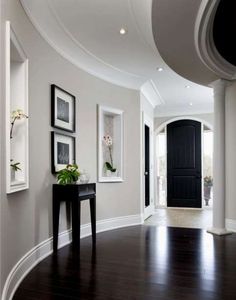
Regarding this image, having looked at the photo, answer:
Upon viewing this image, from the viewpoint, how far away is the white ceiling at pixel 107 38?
2854mm

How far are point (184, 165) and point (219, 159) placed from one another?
3023 mm

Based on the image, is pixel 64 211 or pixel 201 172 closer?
pixel 64 211

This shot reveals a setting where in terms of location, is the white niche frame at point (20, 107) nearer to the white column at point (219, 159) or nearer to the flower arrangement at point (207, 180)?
the white column at point (219, 159)

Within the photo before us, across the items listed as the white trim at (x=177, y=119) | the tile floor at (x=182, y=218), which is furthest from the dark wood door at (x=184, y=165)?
the tile floor at (x=182, y=218)

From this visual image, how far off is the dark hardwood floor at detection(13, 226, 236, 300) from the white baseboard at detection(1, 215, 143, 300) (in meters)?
0.07

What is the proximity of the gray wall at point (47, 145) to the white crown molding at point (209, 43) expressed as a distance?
1738 millimetres

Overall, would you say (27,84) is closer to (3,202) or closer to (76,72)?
(3,202)

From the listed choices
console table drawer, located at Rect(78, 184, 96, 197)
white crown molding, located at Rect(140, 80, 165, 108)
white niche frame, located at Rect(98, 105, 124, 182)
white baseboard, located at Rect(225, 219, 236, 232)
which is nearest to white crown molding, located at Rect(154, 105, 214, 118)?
white crown molding, located at Rect(140, 80, 165, 108)

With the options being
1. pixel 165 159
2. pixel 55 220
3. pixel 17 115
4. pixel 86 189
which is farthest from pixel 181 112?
pixel 17 115

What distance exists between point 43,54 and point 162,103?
435cm

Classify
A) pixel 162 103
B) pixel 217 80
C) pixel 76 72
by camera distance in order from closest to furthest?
pixel 76 72 < pixel 217 80 < pixel 162 103

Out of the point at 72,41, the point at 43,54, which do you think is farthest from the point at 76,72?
the point at 43,54

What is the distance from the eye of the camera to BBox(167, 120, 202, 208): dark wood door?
24.6ft

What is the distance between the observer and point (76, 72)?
4.20 meters
